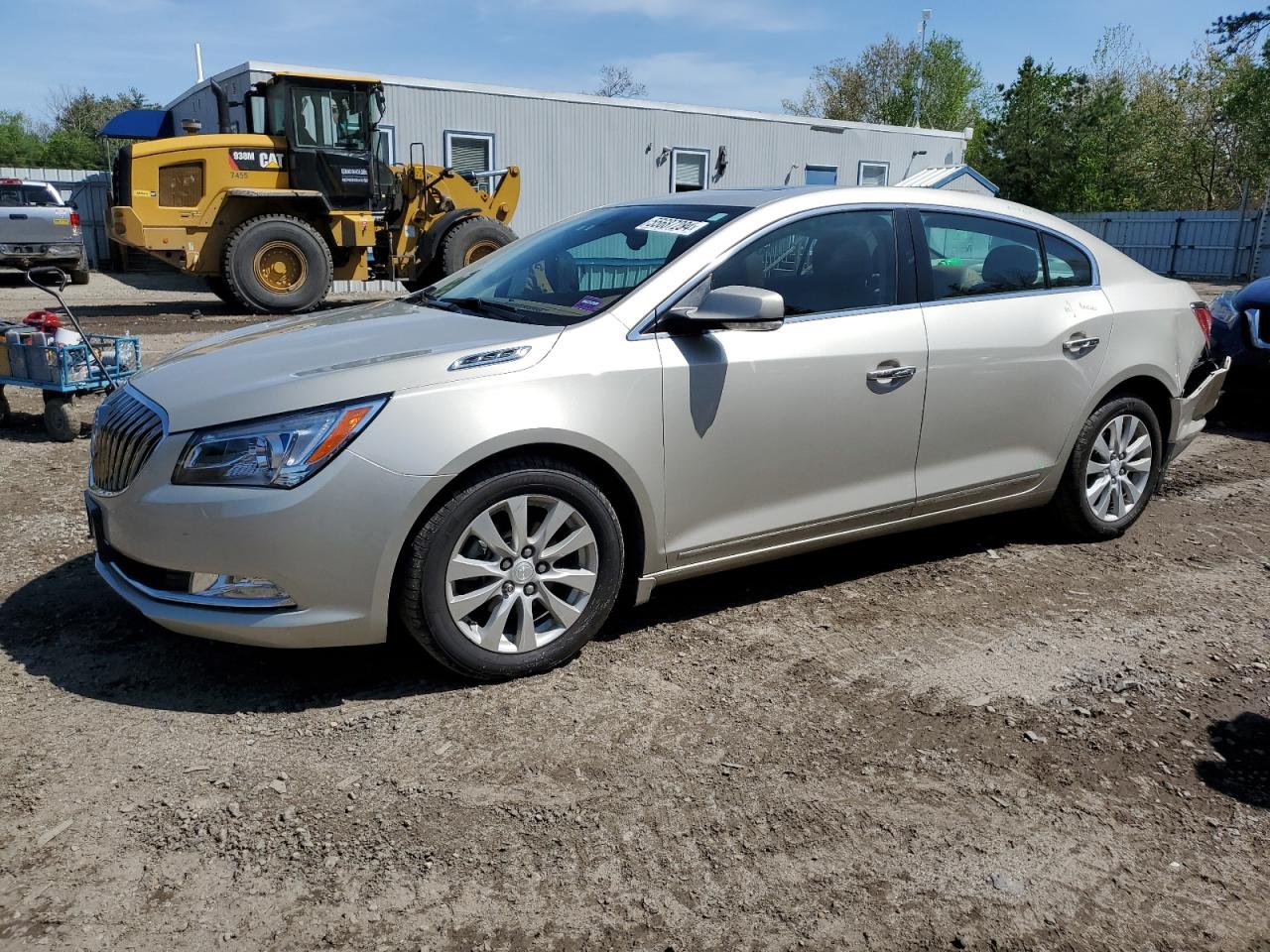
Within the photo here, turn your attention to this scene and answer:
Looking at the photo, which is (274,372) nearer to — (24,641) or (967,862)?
(24,641)

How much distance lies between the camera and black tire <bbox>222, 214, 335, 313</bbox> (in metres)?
13.7

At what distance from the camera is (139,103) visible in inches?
2628

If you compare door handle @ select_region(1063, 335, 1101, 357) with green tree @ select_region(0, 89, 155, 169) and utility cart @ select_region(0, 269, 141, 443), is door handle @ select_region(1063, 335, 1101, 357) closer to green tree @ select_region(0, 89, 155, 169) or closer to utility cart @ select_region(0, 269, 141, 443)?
utility cart @ select_region(0, 269, 141, 443)

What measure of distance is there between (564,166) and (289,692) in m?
19.9

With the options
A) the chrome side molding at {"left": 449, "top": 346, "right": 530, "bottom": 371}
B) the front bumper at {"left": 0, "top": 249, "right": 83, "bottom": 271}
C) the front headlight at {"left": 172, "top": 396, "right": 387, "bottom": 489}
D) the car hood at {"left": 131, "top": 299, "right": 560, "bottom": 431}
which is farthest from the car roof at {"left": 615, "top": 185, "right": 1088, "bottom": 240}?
the front bumper at {"left": 0, "top": 249, "right": 83, "bottom": 271}

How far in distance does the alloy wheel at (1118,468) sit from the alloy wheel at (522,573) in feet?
8.72

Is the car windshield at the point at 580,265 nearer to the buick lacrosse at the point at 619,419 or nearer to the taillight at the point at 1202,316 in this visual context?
the buick lacrosse at the point at 619,419

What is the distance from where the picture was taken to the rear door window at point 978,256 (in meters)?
4.25

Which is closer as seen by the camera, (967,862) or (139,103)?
(967,862)

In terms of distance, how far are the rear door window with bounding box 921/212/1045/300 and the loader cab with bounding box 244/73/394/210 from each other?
11255 millimetres

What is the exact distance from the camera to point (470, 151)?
68.6 feet

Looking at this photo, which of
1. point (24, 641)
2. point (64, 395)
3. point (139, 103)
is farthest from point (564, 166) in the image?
point (139, 103)

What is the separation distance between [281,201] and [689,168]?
38.5ft

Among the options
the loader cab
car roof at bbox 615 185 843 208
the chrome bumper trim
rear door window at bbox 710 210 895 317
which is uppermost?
the loader cab
